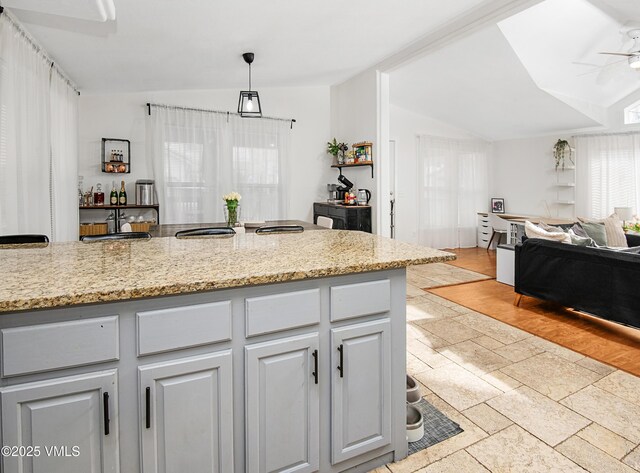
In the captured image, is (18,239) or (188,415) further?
(18,239)

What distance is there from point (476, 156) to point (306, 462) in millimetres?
7483

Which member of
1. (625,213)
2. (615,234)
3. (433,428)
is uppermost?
(625,213)

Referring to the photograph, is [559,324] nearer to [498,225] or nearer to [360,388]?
[360,388]

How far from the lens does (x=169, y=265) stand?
134 centimetres

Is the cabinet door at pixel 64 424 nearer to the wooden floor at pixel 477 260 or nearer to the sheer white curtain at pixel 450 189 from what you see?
the wooden floor at pixel 477 260

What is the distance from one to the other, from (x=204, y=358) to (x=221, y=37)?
121 inches

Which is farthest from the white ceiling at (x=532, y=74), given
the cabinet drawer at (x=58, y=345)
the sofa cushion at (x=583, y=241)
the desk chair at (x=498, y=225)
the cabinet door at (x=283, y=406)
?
the cabinet drawer at (x=58, y=345)

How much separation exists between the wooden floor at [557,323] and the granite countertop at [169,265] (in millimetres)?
2108

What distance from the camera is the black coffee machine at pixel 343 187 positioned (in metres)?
Result: 5.45

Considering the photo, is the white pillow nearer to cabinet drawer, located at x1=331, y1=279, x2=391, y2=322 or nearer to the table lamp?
the table lamp

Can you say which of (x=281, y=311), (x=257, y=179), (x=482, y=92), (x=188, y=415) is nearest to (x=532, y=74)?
(x=482, y=92)

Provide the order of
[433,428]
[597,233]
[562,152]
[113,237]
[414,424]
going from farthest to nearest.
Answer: [562,152], [597,233], [113,237], [433,428], [414,424]

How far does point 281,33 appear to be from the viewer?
11.2 ft

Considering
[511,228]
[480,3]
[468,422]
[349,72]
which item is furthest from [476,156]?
[468,422]
